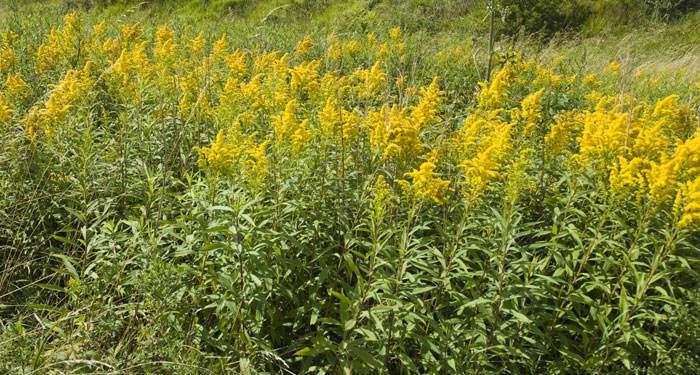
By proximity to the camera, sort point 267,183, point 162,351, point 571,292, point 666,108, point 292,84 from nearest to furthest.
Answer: point 162,351, point 571,292, point 267,183, point 666,108, point 292,84

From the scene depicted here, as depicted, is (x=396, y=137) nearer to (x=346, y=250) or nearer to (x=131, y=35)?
(x=346, y=250)

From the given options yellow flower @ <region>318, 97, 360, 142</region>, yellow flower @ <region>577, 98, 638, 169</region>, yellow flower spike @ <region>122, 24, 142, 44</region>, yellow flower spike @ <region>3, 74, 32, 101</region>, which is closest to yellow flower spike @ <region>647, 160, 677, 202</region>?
yellow flower @ <region>577, 98, 638, 169</region>

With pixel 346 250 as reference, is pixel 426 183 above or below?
above

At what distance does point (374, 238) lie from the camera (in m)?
2.53

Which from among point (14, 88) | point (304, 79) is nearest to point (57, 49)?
point (14, 88)

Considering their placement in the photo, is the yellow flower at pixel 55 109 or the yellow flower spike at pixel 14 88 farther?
the yellow flower spike at pixel 14 88

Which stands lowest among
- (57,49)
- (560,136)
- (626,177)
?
(560,136)

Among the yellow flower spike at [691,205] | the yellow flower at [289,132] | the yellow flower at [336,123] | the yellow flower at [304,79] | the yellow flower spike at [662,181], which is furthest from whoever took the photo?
the yellow flower at [304,79]

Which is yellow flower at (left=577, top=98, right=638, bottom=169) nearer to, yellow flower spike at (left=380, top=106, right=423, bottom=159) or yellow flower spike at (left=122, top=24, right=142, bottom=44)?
yellow flower spike at (left=380, top=106, right=423, bottom=159)

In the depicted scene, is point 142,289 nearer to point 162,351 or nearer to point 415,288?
point 162,351

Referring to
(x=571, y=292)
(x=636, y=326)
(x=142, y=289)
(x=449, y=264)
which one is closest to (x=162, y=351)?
(x=142, y=289)

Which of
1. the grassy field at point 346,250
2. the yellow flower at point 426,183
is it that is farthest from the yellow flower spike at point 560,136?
the yellow flower at point 426,183

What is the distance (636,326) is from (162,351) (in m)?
2.32

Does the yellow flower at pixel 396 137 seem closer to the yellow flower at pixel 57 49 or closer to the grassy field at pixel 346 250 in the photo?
the grassy field at pixel 346 250
